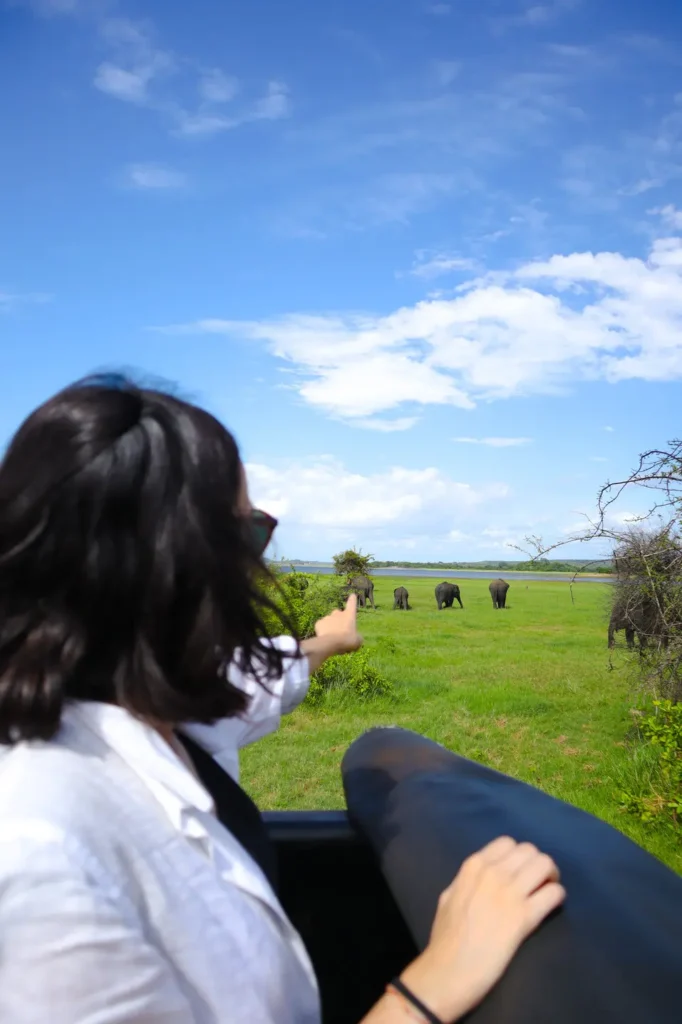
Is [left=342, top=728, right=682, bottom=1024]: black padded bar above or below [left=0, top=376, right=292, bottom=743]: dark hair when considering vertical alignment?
below

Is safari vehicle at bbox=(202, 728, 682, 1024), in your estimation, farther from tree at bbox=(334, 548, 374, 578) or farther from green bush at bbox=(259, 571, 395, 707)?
tree at bbox=(334, 548, 374, 578)

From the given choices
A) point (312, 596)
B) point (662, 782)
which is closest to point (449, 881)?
point (662, 782)

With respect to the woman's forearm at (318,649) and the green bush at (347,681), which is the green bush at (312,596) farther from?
the woman's forearm at (318,649)

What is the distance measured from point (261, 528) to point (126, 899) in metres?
0.55

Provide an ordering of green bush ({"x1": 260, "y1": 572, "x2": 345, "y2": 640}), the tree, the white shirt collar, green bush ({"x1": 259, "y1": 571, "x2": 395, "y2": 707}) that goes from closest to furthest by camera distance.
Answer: the white shirt collar
green bush ({"x1": 259, "y1": 571, "x2": 395, "y2": 707})
green bush ({"x1": 260, "y1": 572, "x2": 345, "y2": 640})
the tree

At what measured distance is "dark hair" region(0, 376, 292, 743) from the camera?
0.98m

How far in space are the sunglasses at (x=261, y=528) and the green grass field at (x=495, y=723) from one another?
372 cm

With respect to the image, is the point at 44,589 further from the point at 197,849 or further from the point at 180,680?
the point at 197,849

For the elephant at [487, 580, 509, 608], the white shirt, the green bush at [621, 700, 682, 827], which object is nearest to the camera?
the white shirt

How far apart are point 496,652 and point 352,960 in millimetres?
11029

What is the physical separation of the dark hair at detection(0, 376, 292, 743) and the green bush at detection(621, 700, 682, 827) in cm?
413

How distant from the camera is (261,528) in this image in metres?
1.25

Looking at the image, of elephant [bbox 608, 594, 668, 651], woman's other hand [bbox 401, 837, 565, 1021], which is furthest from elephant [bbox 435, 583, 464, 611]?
woman's other hand [bbox 401, 837, 565, 1021]

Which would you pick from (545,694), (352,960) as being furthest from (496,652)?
(352,960)
